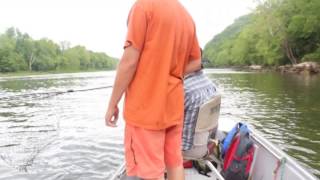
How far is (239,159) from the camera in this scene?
14.4 ft

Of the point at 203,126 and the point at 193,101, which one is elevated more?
the point at 193,101

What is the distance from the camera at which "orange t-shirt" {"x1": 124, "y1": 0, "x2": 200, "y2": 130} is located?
248cm

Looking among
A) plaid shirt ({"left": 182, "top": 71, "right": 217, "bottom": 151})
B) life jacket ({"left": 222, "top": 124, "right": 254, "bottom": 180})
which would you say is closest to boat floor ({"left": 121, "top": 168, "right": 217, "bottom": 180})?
life jacket ({"left": 222, "top": 124, "right": 254, "bottom": 180})

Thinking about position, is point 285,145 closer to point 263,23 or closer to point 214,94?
point 214,94

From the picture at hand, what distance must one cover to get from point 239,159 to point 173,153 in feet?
5.79

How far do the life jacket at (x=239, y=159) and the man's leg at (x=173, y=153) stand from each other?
5.05ft

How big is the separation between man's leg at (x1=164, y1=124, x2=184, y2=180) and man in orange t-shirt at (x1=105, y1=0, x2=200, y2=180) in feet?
0.24

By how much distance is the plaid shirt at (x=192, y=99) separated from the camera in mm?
3625

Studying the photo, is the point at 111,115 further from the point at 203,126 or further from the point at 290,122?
the point at 290,122

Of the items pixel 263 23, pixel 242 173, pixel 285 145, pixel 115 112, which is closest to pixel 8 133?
pixel 285 145

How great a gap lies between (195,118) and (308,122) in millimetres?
8856

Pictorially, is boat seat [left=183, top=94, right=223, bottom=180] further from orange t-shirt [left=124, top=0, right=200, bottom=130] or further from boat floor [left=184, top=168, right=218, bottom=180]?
orange t-shirt [left=124, top=0, right=200, bottom=130]

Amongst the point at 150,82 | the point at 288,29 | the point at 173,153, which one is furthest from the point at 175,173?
the point at 288,29

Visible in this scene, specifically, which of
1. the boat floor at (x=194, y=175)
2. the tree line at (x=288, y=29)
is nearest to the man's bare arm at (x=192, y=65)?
the boat floor at (x=194, y=175)
